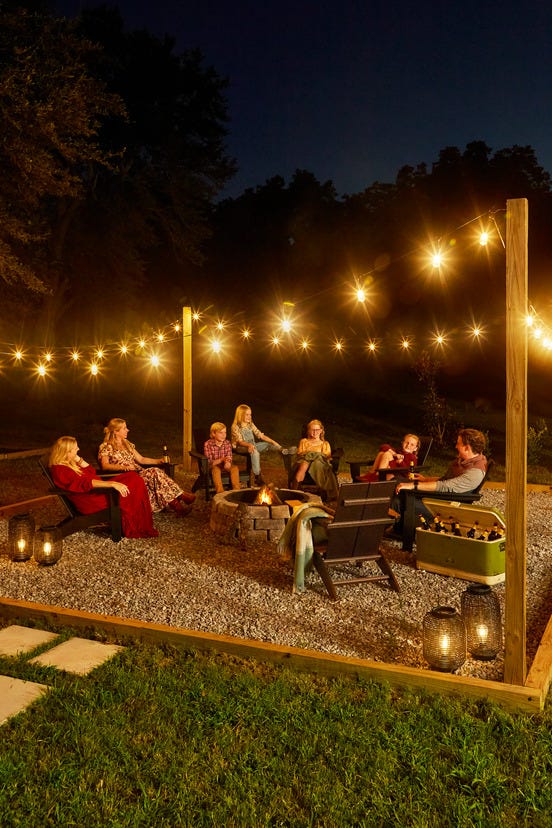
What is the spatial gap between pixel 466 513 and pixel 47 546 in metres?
3.43

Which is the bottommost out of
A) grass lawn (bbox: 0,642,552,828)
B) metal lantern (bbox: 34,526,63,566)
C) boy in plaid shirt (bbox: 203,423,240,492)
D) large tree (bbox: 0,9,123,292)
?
grass lawn (bbox: 0,642,552,828)

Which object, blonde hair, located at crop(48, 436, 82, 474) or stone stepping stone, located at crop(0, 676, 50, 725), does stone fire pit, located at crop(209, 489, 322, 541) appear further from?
stone stepping stone, located at crop(0, 676, 50, 725)

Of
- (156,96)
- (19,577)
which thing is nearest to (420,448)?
(19,577)

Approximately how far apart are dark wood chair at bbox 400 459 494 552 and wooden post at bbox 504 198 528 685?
257 cm

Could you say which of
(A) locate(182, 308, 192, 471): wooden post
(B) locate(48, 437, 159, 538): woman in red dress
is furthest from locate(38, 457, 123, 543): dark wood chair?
(A) locate(182, 308, 192, 471): wooden post

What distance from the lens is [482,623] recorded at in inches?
154

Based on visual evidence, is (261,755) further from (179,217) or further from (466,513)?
(179,217)

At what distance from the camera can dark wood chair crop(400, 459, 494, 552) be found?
605 cm

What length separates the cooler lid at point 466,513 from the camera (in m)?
5.40

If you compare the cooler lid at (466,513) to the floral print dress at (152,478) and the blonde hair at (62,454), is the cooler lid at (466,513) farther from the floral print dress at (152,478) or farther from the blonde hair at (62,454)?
the blonde hair at (62,454)

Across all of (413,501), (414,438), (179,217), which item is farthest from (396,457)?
(179,217)

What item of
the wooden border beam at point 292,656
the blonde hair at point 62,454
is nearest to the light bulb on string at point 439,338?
the blonde hair at point 62,454

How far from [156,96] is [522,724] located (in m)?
19.6

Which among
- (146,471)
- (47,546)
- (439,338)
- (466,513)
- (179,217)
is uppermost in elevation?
(179,217)
